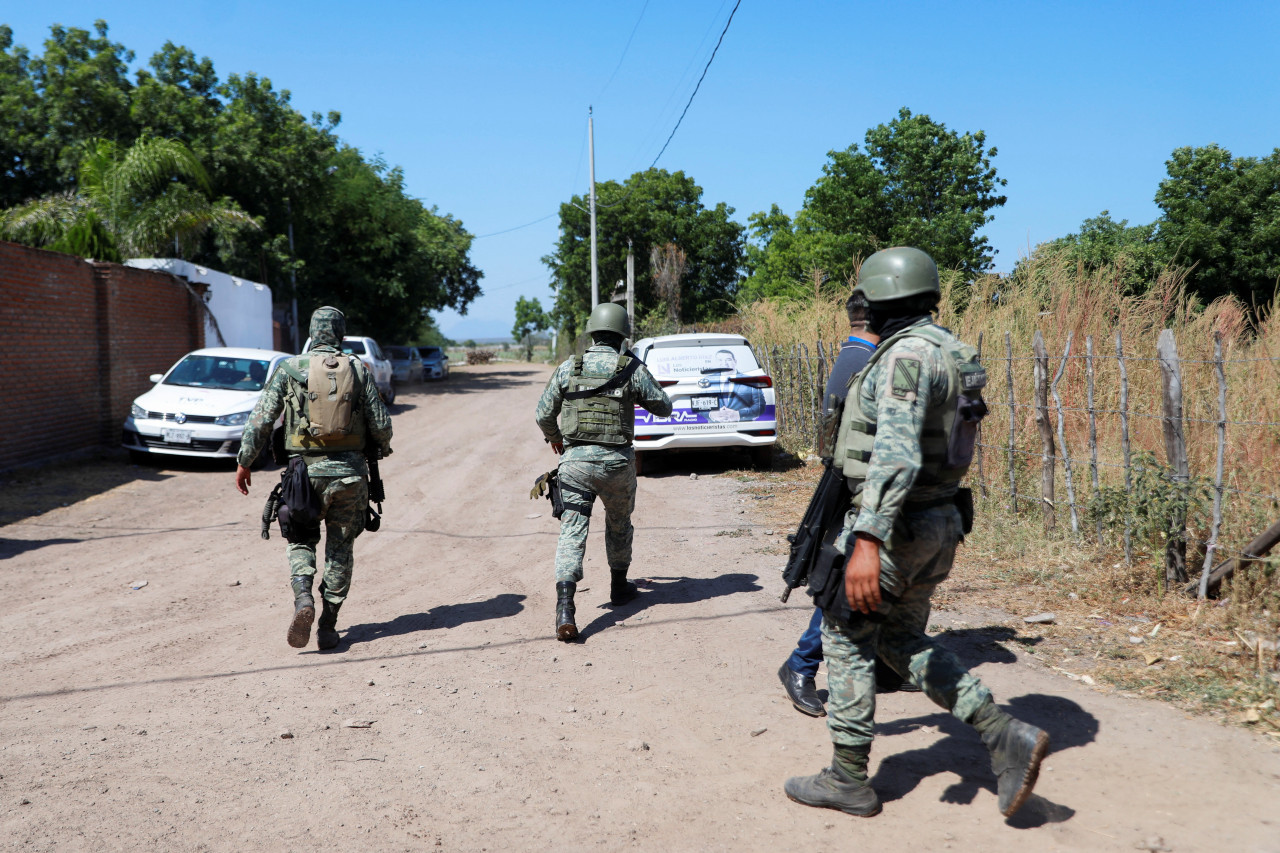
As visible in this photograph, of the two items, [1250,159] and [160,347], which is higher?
[1250,159]

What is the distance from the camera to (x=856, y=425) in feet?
9.75

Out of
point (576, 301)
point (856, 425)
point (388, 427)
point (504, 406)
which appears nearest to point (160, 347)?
point (504, 406)

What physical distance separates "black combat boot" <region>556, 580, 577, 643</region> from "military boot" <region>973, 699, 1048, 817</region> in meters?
2.48

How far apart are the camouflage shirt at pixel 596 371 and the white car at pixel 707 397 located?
4948 mm

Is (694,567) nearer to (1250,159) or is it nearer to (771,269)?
(1250,159)

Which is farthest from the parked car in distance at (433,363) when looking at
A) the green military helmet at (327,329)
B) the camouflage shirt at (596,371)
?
the camouflage shirt at (596,371)

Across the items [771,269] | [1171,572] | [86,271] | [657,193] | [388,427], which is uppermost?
[657,193]

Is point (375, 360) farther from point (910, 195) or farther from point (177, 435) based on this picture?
point (910, 195)

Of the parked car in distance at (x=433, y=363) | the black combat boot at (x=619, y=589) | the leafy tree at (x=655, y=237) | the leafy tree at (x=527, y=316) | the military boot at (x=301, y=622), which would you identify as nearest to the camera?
the military boot at (x=301, y=622)

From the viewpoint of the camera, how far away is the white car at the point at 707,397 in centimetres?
1028

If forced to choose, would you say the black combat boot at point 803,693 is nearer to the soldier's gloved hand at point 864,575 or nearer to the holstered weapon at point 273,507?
the soldier's gloved hand at point 864,575

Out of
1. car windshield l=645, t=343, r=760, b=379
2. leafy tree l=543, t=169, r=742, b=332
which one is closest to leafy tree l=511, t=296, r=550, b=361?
leafy tree l=543, t=169, r=742, b=332

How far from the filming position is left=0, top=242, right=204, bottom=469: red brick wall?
1084 centimetres

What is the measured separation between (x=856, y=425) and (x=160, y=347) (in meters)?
14.9
